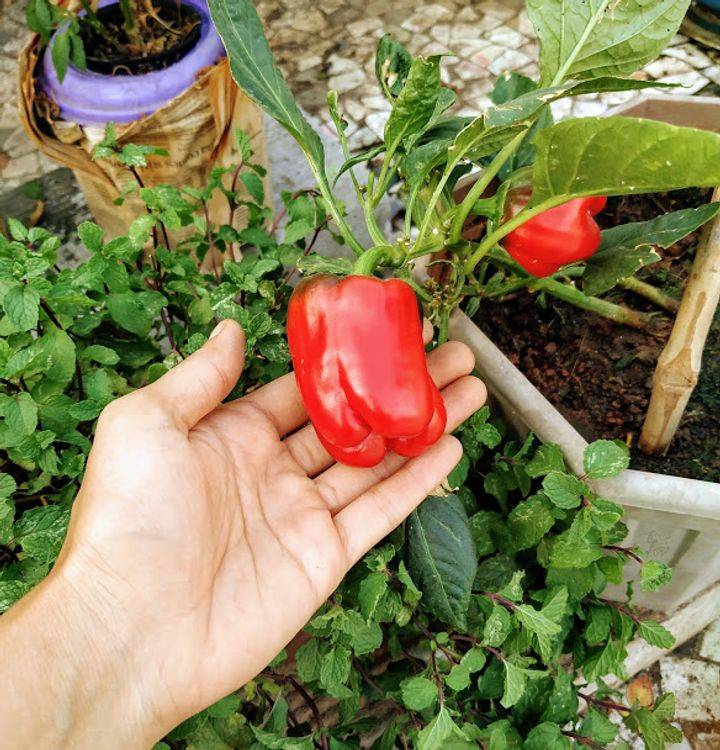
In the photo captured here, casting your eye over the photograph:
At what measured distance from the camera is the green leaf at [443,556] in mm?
989

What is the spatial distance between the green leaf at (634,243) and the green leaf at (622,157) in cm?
23

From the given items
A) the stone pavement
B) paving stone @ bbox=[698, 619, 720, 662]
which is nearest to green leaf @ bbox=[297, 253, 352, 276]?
paving stone @ bbox=[698, 619, 720, 662]

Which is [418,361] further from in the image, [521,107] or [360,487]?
[521,107]

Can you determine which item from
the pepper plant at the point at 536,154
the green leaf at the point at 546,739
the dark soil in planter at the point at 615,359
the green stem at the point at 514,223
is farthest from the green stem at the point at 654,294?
the green leaf at the point at 546,739

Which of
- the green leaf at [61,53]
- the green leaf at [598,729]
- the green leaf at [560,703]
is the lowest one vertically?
the green leaf at [598,729]

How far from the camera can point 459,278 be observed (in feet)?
3.78

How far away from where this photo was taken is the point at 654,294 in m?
1.38

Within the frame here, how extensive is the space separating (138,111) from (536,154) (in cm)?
104

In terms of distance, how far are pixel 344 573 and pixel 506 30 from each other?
241cm

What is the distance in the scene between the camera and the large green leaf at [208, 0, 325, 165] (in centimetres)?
103

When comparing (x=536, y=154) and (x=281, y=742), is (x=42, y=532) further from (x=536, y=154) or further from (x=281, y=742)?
(x=536, y=154)

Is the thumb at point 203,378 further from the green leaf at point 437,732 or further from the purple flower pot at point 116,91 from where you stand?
the purple flower pot at point 116,91

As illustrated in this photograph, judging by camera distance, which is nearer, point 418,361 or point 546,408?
point 418,361

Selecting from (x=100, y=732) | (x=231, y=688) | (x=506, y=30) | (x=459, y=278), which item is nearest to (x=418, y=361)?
(x=459, y=278)
